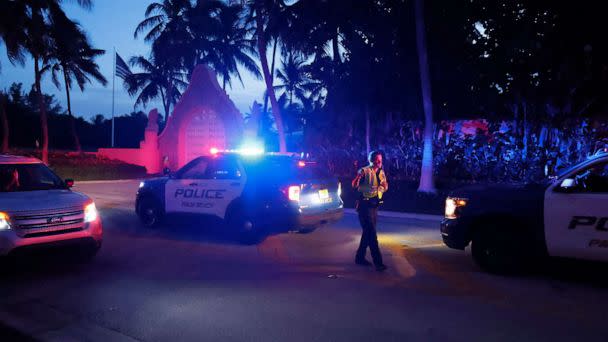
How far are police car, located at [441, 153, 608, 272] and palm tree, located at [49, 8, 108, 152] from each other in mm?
30198

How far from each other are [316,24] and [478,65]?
24.9ft

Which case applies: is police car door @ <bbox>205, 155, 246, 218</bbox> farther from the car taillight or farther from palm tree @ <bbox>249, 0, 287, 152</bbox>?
palm tree @ <bbox>249, 0, 287, 152</bbox>

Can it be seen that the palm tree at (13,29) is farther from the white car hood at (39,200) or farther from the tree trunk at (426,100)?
the white car hood at (39,200)

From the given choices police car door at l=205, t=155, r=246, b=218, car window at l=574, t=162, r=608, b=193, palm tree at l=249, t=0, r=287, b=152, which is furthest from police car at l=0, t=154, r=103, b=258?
palm tree at l=249, t=0, r=287, b=152

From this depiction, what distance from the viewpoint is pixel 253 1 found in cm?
2347

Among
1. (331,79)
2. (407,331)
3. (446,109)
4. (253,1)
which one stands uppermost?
(253,1)

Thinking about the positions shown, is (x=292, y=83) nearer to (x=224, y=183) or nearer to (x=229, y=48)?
(x=229, y=48)

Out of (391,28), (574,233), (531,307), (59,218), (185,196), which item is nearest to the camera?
(531,307)

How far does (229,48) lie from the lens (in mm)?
40062

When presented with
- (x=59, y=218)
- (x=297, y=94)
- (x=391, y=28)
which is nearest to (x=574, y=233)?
(x=59, y=218)

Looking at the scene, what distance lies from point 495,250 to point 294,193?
3.33 m

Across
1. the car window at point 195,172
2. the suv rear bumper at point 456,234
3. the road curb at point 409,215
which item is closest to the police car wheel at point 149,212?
the car window at point 195,172

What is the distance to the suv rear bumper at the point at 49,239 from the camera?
611cm

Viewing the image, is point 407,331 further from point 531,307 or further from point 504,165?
point 504,165
